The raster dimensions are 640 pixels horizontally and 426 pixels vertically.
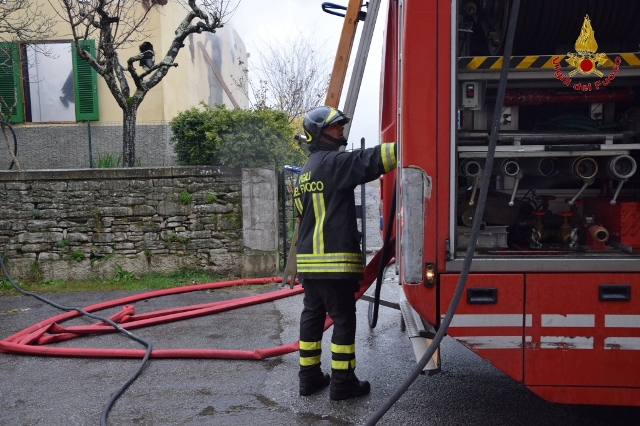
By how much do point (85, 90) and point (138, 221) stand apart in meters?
4.75

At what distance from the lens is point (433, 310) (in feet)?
9.40

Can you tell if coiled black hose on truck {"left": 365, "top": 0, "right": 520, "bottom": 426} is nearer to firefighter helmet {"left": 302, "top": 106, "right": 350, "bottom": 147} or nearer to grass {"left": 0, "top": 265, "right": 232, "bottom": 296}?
firefighter helmet {"left": 302, "top": 106, "right": 350, "bottom": 147}

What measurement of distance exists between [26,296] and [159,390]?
4218mm

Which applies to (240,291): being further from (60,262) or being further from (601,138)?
(601,138)

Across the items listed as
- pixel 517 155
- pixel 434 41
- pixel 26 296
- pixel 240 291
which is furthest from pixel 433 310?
pixel 26 296

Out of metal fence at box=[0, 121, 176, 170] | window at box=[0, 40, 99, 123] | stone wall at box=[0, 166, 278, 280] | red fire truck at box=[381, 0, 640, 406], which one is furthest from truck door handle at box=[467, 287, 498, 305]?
window at box=[0, 40, 99, 123]

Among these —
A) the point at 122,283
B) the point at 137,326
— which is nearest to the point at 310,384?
the point at 137,326

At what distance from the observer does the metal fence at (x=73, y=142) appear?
11000 millimetres

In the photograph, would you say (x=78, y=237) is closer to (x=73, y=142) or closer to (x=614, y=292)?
(x=73, y=142)

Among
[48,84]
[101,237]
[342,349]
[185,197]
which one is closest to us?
[342,349]

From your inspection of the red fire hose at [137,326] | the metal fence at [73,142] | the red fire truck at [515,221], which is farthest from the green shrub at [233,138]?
the red fire truck at [515,221]

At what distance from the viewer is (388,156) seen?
11.1 feet

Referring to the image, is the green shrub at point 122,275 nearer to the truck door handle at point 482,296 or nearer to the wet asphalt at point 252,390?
the wet asphalt at point 252,390

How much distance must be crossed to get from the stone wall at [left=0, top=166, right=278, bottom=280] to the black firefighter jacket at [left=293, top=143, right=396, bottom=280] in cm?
399
